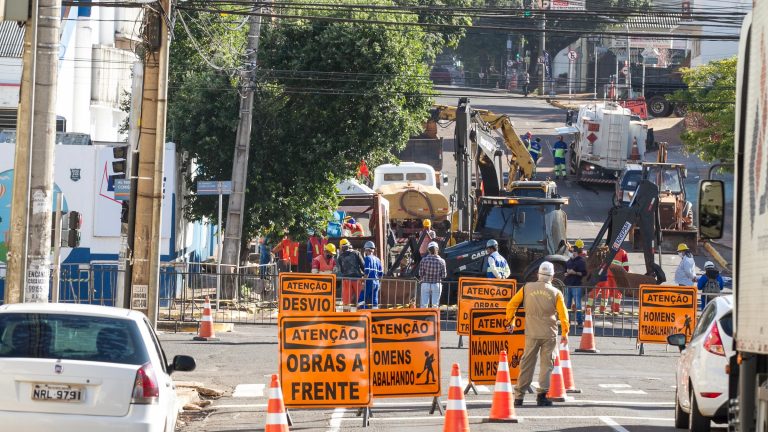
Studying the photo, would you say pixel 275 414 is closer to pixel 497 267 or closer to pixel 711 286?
pixel 497 267

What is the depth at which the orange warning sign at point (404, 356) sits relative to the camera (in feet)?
48.9

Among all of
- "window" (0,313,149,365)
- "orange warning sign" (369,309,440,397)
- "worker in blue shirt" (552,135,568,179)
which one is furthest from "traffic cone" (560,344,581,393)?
"worker in blue shirt" (552,135,568,179)

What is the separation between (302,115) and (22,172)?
21.1 meters

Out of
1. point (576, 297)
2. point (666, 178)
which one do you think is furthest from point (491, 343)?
point (666, 178)

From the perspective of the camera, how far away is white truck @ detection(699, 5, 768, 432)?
25.1ft

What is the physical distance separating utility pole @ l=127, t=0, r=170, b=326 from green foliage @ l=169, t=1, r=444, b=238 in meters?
14.6

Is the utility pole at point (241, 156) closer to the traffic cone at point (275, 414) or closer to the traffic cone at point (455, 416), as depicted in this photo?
the traffic cone at point (455, 416)

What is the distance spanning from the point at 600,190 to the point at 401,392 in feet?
152

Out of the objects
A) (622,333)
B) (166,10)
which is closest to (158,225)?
(166,10)

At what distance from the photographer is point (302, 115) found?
35.2m

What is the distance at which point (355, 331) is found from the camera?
14.0 meters

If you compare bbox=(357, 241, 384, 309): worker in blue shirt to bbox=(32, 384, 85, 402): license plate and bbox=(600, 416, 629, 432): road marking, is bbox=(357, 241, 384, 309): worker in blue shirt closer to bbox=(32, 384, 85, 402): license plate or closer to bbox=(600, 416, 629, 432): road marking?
bbox=(600, 416, 629, 432): road marking

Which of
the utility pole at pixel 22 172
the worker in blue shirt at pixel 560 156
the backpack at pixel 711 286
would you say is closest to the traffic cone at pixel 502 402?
the utility pole at pixel 22 172

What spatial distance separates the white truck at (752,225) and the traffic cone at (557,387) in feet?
23.2
